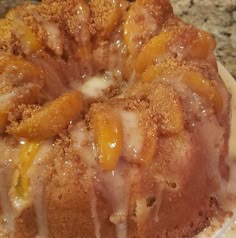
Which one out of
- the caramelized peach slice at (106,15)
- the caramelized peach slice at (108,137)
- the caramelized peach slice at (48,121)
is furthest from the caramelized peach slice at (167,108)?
the caramelized peach slice at (106,15)

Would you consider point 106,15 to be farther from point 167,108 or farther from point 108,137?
point 108,137

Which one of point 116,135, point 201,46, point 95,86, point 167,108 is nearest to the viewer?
point 116,135

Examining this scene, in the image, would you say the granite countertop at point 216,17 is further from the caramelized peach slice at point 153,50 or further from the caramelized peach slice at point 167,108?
the caramelized peach slice at point 167,108

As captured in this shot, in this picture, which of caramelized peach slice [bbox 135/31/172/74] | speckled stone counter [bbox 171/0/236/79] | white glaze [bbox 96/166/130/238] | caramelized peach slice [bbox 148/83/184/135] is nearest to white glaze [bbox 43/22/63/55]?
caramelized peach slice [bbox 135/31/172/74]

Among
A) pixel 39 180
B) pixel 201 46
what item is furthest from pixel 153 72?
pixel 39 180

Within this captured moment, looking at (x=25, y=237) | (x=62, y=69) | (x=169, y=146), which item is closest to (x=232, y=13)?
(x=62, y=69)

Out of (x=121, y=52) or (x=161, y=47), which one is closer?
(x=161, y=47)

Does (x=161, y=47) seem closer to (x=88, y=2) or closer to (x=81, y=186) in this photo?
(x=88, y=2)
